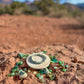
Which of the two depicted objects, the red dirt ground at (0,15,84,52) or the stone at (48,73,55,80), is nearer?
the stone at (48,73,55,80)

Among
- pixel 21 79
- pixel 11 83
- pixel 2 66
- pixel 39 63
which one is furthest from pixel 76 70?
pixel 2 66

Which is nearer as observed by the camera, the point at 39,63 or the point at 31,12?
the point at 39,63

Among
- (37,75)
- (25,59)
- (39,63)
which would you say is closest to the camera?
(37,75)

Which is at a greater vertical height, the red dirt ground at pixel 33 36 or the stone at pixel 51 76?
the stone at pixel 51 76

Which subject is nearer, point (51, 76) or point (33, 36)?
point (51, 76)

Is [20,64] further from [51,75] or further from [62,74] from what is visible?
A: [62,74]

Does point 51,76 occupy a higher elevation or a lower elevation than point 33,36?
higher

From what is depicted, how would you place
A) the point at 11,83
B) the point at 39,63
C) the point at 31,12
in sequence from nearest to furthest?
the point at 11,83, the point at 39,63, the point at 31,12

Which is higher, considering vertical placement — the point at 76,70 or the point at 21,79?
the point at 76,70

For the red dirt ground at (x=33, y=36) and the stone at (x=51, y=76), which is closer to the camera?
the stone at (x=51, y=76)

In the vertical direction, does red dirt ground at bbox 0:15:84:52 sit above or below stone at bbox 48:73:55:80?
below
